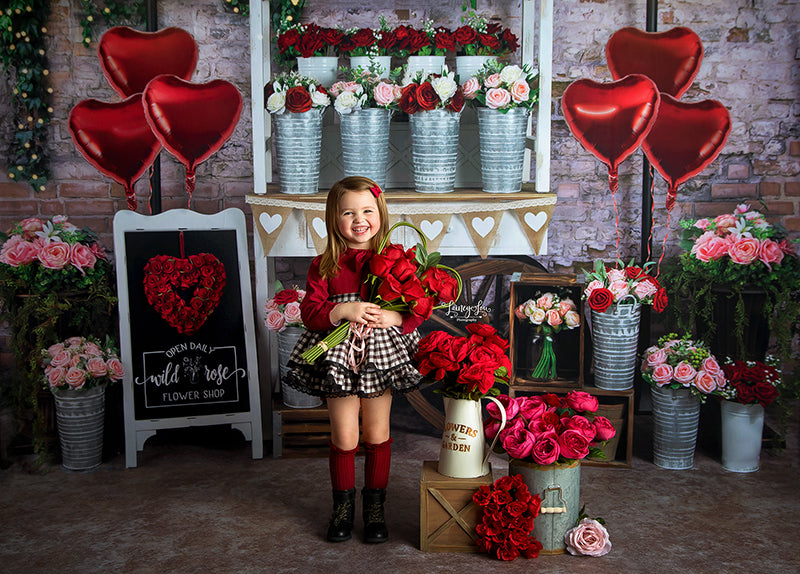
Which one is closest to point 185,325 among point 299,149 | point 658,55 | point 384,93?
point 299,149

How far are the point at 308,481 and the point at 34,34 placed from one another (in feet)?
7.80

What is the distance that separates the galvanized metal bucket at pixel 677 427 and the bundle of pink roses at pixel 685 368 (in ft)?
0.13

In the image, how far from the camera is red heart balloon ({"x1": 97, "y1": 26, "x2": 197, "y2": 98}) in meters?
3.32

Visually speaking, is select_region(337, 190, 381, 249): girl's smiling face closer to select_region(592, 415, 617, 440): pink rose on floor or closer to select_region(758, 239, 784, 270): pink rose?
select_region(592, 415, 617, 440): pink rose on floor

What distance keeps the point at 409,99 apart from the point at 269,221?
750mm

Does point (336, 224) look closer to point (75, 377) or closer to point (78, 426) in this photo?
point (75, 377)

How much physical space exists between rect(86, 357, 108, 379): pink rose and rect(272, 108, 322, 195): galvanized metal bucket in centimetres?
100

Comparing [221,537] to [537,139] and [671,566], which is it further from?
[537,139]

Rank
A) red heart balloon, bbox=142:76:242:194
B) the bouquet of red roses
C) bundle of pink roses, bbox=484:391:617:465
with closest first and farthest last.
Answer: the bouquet of red roses, bundle of pink roses, bbox=484:391:617:465, red heart balloon, bbox=142:76:242:194

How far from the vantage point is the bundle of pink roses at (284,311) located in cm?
306

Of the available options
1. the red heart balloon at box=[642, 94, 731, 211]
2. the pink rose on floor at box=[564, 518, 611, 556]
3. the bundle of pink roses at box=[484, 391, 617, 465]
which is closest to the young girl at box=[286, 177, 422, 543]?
the bundle of pink roses at box=[484, 391, 617, 465]

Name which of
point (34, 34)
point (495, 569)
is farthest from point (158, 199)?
point (495, 569)

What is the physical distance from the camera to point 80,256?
10.0 ft

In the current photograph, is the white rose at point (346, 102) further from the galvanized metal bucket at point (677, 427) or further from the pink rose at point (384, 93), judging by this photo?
the galvanized metal bucket at point (677, 427)
